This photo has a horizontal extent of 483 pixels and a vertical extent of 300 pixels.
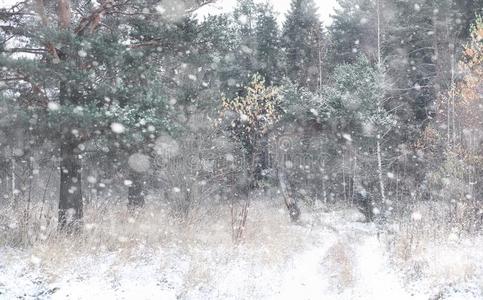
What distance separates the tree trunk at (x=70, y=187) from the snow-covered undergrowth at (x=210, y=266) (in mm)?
392

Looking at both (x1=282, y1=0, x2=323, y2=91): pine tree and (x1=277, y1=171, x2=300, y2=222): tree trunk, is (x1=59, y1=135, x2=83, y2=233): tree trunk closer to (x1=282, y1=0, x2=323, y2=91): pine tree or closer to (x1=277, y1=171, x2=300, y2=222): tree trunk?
(x1=277, y1=171, x2=300, y2=222): tree trunk

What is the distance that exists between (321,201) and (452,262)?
1836 cm

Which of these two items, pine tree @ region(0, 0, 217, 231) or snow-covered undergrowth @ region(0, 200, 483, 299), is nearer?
snow-covered undergrowth @ region(0, 200, 483, 299)

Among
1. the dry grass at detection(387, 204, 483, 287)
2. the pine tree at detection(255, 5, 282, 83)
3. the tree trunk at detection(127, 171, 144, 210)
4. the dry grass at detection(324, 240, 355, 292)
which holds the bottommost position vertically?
the dry grass at detection(324, 240, 355, 292)

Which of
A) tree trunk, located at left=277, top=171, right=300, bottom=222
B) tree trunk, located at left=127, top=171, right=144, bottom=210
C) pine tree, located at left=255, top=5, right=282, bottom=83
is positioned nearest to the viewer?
tree trunk, located at left=127, top=171, right=144, bottom=210

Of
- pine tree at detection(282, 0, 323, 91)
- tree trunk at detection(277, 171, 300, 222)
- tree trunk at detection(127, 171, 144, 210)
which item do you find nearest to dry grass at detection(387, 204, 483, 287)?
tree trunk at detection(277, 171, 300, 222)

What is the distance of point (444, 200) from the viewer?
13.7m

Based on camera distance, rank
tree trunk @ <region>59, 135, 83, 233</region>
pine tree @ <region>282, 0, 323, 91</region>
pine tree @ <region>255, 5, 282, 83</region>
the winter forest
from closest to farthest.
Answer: the winter forest → tree trunk @ <region>59, 135, 83, 233</region> → pine tree @ <region>282, 0, 323, 91</region> → pine tree @ <region>255, 5, 282, 83</region>

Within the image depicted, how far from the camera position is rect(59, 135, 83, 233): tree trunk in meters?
Answer: 9.15

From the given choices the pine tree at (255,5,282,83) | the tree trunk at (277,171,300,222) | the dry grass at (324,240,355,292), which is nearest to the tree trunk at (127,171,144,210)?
A: the tree trunk at (277,171,300,222)

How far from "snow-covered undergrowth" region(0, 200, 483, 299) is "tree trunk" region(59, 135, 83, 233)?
0.39m

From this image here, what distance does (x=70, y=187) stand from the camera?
937 centimetres

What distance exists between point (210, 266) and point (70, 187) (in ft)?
11.3

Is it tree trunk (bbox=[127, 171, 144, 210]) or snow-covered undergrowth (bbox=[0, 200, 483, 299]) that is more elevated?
tree trunk (bbox=[127, 171, 144, 210])
